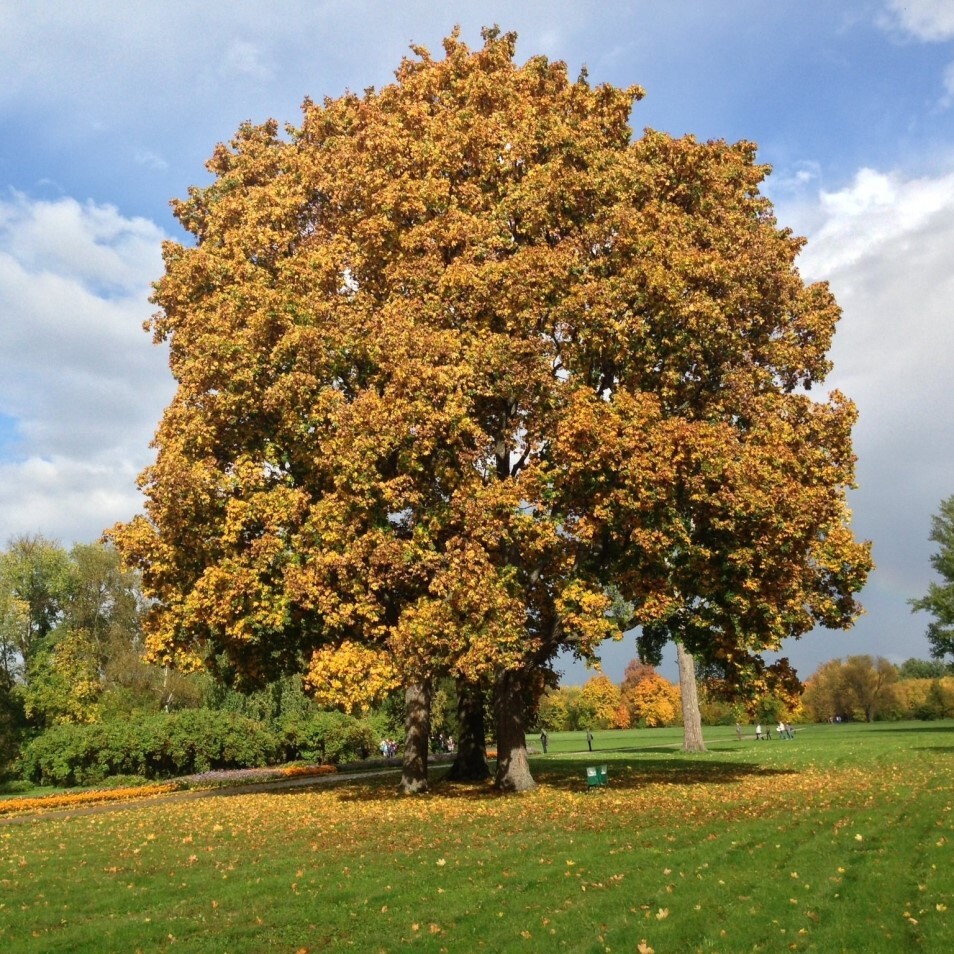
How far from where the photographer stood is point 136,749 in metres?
33.4

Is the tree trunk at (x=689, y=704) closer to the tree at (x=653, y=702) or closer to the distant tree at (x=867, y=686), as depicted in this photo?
the tree at (x=653, y=702)

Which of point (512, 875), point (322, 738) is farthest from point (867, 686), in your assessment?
point (512, 875)

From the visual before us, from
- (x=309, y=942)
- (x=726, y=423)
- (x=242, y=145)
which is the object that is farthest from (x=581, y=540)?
(x=242, y=145)

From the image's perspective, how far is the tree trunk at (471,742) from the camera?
24.8m

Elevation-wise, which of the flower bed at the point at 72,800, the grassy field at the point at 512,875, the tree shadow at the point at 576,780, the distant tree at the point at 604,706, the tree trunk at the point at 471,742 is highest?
the distant tree at the point at 604,706

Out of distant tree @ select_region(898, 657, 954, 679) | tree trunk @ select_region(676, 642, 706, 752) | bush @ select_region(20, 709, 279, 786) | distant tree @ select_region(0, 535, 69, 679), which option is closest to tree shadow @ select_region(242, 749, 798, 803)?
tree trunk @ select_region(676, 642, 706, 752)

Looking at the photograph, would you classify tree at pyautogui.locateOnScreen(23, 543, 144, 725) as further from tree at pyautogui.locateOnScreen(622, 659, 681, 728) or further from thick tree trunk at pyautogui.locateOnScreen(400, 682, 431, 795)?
tree at pyautogui.locateOnScreen(622, 659, 681, 728)

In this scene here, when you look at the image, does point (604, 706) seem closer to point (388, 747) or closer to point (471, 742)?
point (388, 747)

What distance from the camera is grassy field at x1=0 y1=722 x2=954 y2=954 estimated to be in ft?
26.3

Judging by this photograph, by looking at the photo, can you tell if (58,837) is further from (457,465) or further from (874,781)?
(874,781)

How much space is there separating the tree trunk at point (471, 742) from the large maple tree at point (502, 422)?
9.95 feet

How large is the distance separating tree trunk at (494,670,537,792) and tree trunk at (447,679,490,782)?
3969mm

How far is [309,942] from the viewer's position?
26.8 feet

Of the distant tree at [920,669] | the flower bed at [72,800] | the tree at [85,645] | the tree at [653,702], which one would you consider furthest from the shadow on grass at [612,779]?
the distant tree at [920,669]
